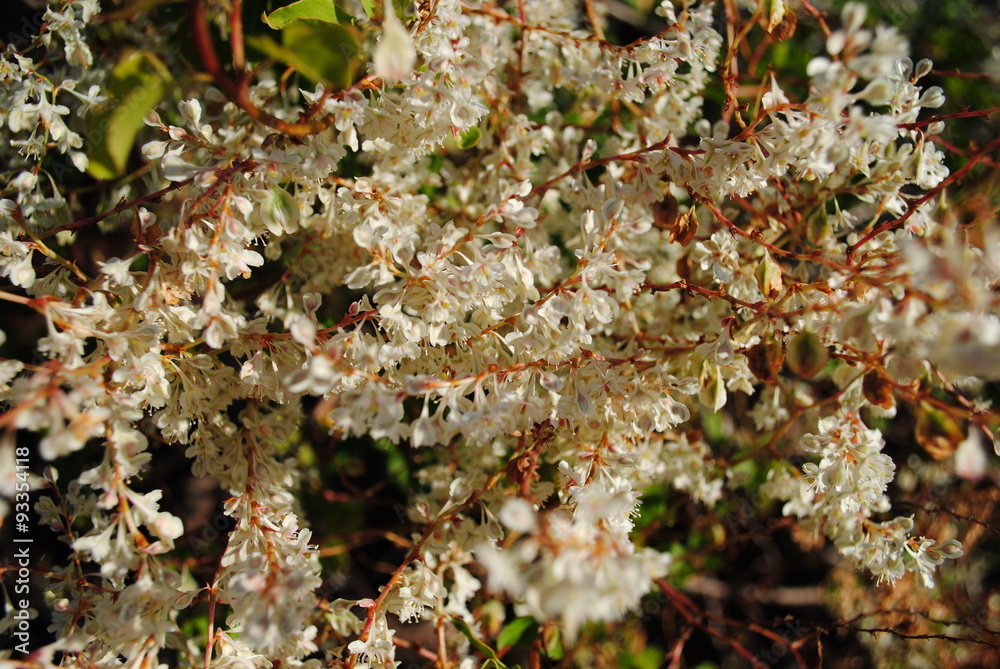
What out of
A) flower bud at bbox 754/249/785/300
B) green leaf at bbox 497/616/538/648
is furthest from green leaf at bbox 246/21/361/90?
green leaf at bbox 497/616/538/648

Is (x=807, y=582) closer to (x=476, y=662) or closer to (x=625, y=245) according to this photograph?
(x=476, y=662)

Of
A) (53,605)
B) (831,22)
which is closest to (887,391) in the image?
(53,605)

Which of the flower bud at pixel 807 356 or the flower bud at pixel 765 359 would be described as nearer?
the flower bud at pixel 807 356

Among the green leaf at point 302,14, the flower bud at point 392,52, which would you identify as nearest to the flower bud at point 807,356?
the flower bud at point 392,52

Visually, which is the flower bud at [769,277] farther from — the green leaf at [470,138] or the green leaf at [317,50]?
the green leaf at [317,50]

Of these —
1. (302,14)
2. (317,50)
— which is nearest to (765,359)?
(317,50)

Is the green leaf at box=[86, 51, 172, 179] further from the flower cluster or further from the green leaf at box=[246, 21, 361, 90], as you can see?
the green leaf at box=[246, 21, 361, 90]
